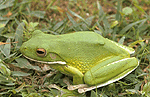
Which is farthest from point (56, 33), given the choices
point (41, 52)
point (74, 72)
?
point (74, 72)

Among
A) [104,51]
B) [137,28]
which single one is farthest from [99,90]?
[137,28]

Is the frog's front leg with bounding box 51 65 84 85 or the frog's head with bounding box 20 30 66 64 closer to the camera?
the frog's head with bounding box 20 30 66 64

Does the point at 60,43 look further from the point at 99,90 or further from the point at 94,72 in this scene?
the point at 99,90

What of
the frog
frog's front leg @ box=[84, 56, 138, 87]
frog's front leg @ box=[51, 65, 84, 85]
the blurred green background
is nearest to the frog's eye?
the frog

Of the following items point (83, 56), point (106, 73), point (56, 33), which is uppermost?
point (56, 33)

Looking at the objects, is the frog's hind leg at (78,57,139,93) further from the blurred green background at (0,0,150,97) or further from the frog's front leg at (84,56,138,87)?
the blurred green background at (0,0,150,97)

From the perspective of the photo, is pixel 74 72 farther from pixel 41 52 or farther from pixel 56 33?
pixel 56 33

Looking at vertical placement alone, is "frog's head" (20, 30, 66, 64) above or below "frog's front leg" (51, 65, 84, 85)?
above
